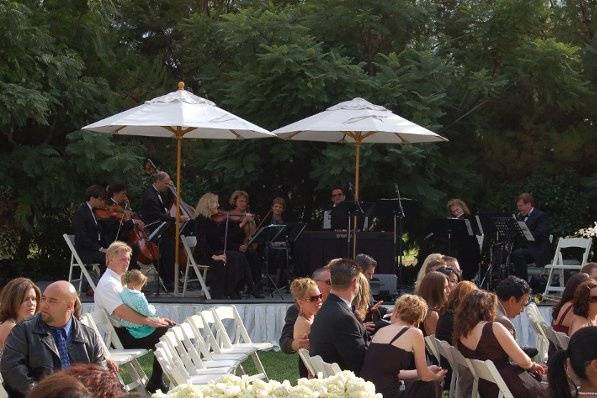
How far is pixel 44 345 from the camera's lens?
7.06 meters

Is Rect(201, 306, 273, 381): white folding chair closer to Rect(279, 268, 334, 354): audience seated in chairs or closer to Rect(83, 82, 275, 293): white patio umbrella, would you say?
Rect(279, 268, 334, 354): audience seated in chairs

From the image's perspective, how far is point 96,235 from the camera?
49.5 feet

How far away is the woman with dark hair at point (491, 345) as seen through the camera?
26.7 feet

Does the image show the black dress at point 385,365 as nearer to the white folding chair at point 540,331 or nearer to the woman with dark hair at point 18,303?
the woman with dark hair at point 18,303

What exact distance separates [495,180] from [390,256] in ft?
12.2

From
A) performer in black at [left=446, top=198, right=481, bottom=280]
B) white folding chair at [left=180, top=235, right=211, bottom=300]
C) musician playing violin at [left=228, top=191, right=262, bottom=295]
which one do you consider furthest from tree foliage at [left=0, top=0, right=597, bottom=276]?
white folding chair at [left=180, top=235, right=211, bottom=300]

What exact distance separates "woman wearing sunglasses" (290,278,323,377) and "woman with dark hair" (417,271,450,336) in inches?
40.6

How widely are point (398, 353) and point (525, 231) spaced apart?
28.0 feet

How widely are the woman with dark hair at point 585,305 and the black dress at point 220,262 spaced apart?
21.9 ft

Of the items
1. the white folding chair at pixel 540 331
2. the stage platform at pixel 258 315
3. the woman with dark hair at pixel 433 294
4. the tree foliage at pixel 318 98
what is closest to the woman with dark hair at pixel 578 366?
the woman with dark hair at pixel 433 294

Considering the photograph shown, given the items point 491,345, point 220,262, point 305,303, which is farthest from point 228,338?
point 220,262

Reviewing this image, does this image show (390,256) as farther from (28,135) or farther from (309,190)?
(28,135)

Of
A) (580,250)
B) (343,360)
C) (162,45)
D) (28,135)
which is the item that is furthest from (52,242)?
(343,360)

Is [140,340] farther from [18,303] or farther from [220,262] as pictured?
[220,262]
